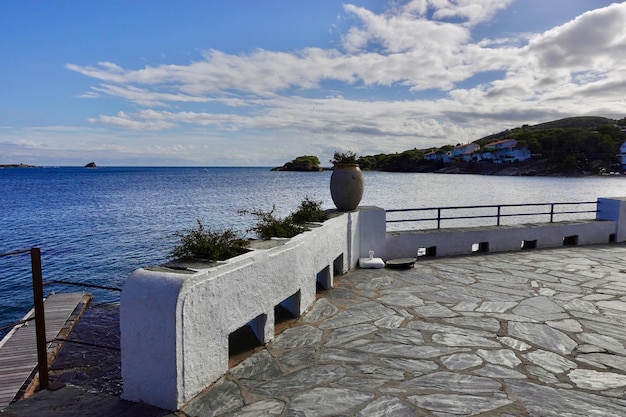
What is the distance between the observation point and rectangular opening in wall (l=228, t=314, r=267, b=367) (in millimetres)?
4344

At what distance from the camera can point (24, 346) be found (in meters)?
6.03

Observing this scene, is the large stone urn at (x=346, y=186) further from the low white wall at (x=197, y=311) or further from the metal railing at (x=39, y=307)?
the metal railing at (x=39, y=307)

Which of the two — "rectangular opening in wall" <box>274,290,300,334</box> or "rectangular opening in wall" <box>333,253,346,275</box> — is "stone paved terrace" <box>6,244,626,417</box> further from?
"rectangular opening in wall" <box>333,253,346,275</box>

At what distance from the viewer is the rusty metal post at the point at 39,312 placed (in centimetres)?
370

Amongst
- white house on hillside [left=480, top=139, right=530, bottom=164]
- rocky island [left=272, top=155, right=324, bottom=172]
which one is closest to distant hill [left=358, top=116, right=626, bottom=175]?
white house on hillside [left=480, top=139, right=530, bottom=164]

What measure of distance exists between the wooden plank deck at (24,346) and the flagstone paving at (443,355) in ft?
8.35

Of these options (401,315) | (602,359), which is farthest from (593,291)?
(401,315)

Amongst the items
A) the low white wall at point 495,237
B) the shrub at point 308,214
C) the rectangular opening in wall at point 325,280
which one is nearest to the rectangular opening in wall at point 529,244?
the low white wall at point 495,237

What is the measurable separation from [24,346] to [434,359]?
5.84 m

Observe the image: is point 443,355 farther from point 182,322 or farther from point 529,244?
point 529,244

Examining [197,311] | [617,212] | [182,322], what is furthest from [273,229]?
[617,212]

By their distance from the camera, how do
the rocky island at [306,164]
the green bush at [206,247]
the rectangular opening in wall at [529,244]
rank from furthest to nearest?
the rocky island at [306,164], the rectangular opening in wall at [529,244], the green bush at [206,247]

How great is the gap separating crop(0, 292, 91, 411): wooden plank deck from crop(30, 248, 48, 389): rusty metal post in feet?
0.73

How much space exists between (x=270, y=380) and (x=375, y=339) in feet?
4.84
